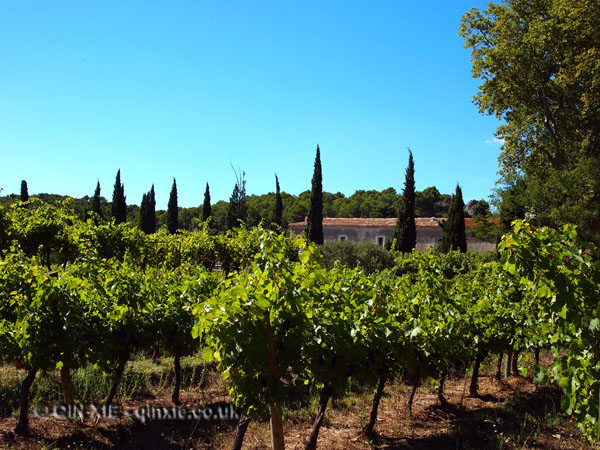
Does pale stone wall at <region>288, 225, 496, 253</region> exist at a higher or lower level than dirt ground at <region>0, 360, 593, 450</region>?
higher

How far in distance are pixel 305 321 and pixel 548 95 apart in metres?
17.2

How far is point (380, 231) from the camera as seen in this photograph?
110 ft

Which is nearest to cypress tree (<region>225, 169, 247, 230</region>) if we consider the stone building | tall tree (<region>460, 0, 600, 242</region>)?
the stone building

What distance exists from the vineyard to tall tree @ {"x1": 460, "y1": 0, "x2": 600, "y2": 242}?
11.1 meters

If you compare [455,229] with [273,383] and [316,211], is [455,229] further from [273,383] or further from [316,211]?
[273,383]

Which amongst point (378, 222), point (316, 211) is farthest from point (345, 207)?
point (316, 211)

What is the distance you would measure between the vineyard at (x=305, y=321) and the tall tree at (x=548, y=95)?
11068 millimetres

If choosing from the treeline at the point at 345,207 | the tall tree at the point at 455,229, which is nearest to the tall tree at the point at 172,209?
the treeline at the point at 345,207

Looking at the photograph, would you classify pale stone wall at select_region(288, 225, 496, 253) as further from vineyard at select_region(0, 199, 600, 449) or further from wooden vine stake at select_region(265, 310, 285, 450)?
wooden vine stake at select_region(265, 310, 285, 450)

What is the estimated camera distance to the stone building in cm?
3219

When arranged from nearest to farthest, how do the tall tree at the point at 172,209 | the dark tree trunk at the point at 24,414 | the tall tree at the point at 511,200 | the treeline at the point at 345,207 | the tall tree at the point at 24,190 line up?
the dark tree trunk at the point at 24,414
the tall tree at the point at 511,200
the tall tree at the point at 24,190
the tall tree at the point at 172,209
the treeline at the point at 345,207

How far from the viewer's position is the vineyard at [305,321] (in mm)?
2633

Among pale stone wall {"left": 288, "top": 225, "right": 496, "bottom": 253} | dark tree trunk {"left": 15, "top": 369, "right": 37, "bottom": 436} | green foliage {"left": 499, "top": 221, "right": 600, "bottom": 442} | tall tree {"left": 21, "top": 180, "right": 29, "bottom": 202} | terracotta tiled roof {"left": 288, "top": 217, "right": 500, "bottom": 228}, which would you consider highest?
tall tree {"left": 21, "top": 180, "right": 29, "bottom": 202}

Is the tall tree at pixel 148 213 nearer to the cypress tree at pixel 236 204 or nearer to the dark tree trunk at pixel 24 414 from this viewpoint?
the cypress tree at pixel 236 204
